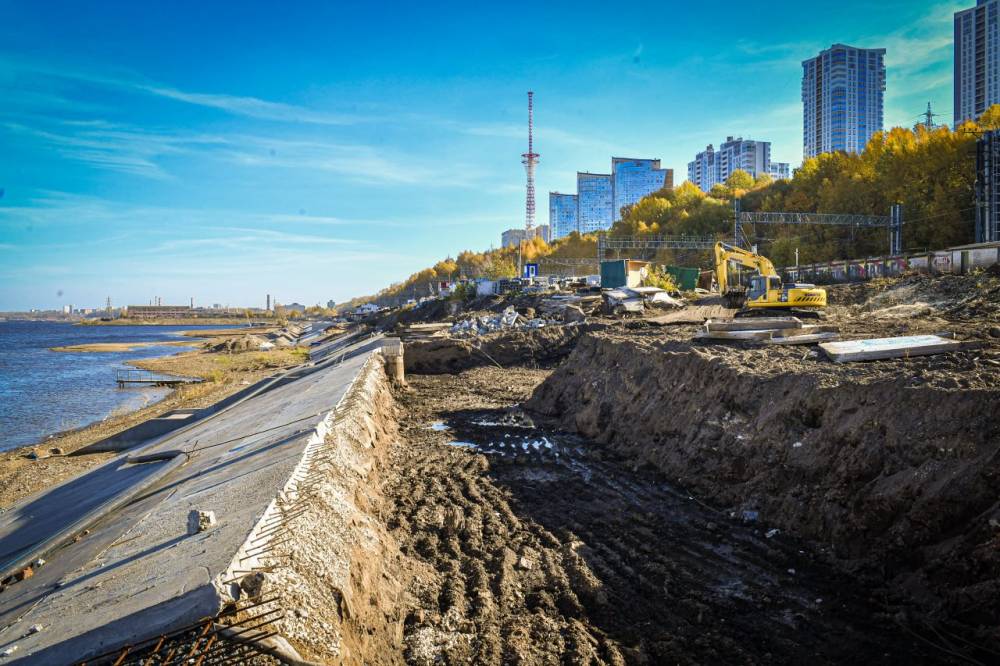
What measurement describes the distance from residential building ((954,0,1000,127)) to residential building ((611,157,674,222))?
2079 inches

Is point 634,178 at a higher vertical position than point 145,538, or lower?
higher

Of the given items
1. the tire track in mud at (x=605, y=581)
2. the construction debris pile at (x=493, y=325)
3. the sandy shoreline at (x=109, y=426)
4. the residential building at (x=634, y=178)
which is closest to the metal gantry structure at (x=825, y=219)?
the construction debris pile at (x=493, y=325)

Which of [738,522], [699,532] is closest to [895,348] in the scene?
[738,522]

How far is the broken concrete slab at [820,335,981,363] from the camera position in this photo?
341 inches

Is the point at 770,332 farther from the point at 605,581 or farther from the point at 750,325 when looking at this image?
the point at 605,581

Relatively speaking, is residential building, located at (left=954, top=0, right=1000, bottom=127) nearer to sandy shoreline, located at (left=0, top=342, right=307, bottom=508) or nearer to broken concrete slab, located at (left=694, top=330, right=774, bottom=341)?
broken concrete slab, located at (left=694, top=330, right=774, bottom=341)

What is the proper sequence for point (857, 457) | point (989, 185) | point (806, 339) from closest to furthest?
point (857, 457) < point (806, 339) < point (989, 185)

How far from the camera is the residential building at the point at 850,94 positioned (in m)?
97.1

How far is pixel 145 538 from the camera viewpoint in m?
5.23

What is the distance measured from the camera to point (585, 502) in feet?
26.5

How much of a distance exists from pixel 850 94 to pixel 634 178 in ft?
143


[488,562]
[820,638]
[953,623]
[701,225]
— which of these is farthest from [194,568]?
[701,225]

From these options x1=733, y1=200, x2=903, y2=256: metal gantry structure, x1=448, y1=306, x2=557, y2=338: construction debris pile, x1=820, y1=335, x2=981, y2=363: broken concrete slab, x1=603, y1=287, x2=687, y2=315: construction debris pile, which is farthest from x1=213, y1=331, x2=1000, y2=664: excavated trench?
x1=733, y1=200, x2=903, y2=256: metal gantry structure

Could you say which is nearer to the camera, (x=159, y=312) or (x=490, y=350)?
(x=490, y=350)
